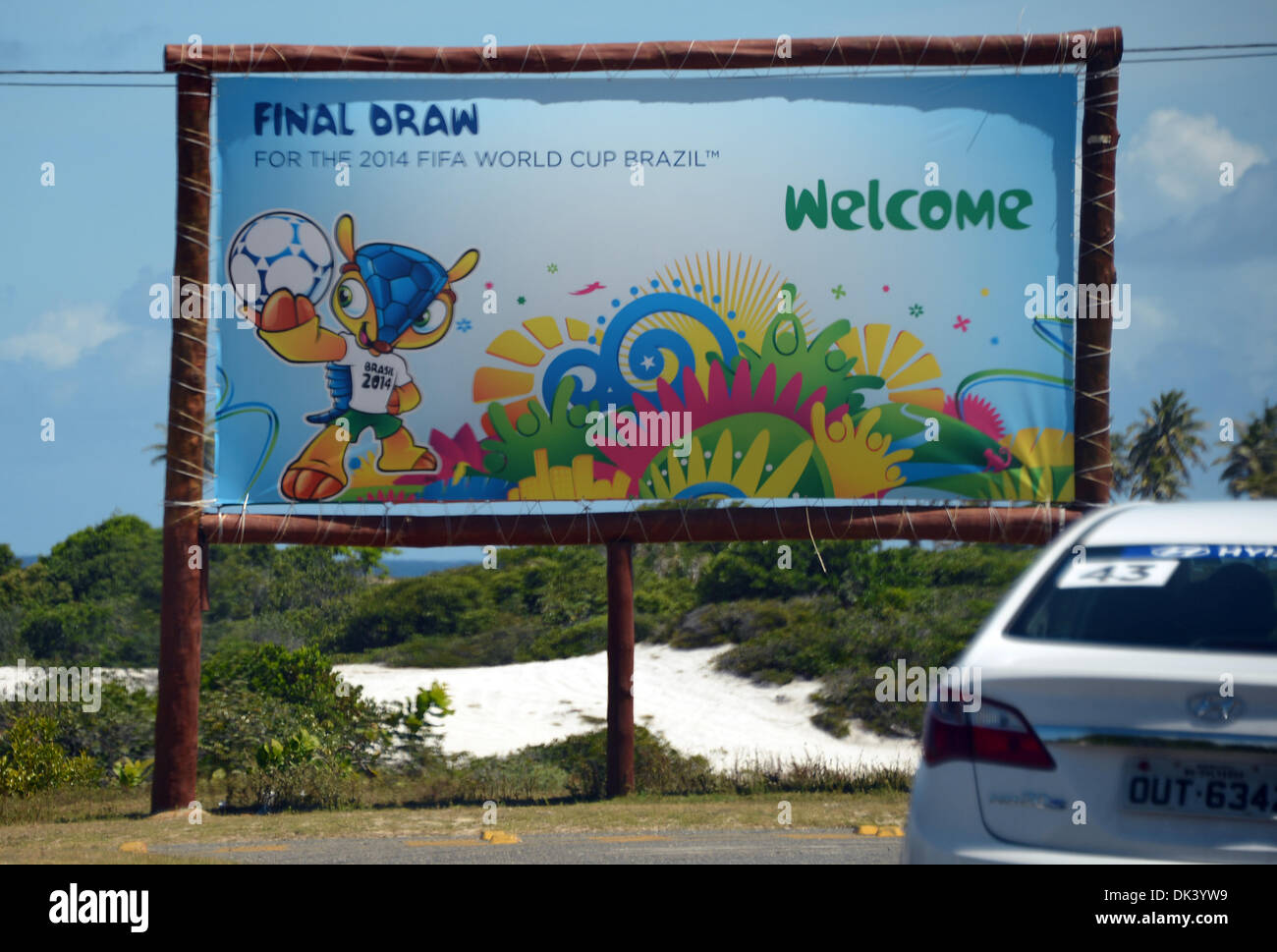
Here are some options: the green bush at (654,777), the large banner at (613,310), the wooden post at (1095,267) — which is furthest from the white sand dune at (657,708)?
the large banner at (613,310)

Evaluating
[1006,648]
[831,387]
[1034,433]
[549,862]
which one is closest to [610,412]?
[831,387]

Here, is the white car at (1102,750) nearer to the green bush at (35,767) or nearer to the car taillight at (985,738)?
the car taillight at (985,738)

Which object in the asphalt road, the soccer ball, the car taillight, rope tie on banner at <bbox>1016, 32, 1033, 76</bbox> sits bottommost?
the asphalt road

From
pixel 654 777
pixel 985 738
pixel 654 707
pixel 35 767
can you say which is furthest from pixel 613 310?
pixel 654 707

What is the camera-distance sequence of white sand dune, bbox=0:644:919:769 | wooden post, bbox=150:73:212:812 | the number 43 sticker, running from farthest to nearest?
1. white sand dune, bbox=0:644:919:769
2. wooden post, bbox=150:73:212:812
3. the number 43 sticker

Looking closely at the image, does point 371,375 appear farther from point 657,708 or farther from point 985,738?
point 657,708

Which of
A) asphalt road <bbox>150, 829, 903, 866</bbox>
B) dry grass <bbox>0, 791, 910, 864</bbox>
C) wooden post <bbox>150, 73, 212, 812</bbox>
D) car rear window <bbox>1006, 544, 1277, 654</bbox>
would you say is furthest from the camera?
wooden post <bbox>150, 73, 212, 812</bbox>

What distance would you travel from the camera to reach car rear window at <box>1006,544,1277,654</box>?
4.03 metres

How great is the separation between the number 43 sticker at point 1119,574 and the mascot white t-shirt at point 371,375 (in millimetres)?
8640

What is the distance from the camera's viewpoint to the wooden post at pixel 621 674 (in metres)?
12.1

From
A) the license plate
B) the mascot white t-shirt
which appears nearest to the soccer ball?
the mascot white t-shirt

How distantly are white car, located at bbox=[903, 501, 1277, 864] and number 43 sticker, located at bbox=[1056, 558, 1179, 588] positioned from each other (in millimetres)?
128

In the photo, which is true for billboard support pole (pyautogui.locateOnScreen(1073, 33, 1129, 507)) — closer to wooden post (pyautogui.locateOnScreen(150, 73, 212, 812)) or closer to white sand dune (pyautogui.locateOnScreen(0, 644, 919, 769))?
white sand dune (pyautogui.locateOnScreen(0, 644, 919, 769))

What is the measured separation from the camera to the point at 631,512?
1204 centimetres
